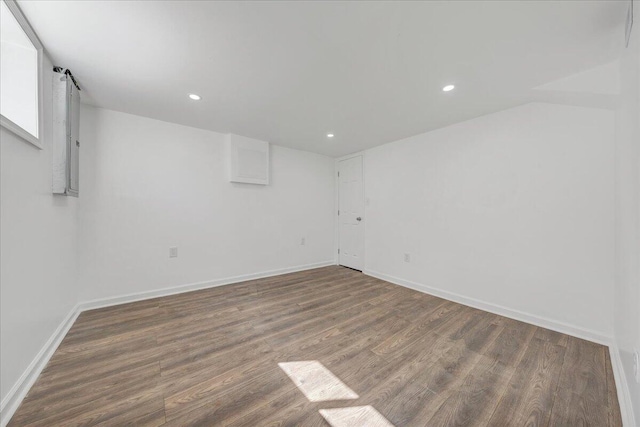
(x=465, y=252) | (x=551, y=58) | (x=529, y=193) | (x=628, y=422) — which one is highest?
(x=551, y=58)

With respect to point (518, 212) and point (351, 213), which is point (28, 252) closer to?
point (351, 213)

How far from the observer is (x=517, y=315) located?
2.27 meters

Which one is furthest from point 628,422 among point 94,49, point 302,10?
point 94,49

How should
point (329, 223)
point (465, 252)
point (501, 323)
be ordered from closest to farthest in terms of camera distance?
1. point (501, 323)
2. point (465, 252)
3. point (329, 223)

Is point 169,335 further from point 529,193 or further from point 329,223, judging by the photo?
point 529,193

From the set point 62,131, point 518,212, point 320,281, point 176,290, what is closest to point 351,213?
point 320,281

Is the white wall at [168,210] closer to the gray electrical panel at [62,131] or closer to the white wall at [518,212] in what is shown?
the gray electrical panel at [62,131]

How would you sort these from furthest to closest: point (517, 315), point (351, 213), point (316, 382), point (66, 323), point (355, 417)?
point (351, 213), point (517, 315), point (66, 323), point (316, 382), point (355, 417)

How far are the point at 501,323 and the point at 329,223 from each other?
302 centimetres

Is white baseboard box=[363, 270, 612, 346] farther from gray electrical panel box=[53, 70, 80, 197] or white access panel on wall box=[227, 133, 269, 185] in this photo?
gray electrical panel box=[53, 70, 80, 197]

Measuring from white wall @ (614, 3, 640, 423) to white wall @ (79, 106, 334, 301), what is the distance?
362cm

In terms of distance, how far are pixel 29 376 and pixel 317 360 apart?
5.97 ft

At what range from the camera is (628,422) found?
116 cm

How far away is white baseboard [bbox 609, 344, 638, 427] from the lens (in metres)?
1.17
